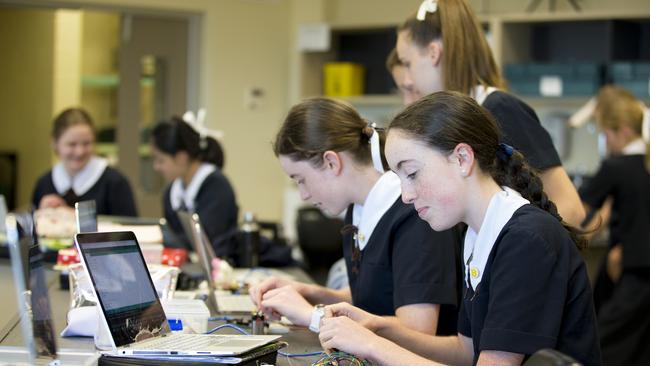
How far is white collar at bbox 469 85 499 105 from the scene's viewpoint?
8.62 ft

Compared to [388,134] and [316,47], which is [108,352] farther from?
[316,47]

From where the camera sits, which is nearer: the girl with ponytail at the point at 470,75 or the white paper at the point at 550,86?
the girl with ponytail at the point at 470,75

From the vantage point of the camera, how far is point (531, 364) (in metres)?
1.40

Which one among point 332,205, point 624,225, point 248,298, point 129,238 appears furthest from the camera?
point 624,225

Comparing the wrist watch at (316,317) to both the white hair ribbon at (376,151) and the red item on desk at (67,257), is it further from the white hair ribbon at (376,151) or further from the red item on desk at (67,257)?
the red item on desk at (67,257)

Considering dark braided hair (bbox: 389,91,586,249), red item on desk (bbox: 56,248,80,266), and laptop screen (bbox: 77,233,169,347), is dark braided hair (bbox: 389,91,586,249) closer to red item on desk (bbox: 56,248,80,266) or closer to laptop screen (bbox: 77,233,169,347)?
laptop screen (bbox: 77,233,169,347)

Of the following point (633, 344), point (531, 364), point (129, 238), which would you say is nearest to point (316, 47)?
point (633, 344)

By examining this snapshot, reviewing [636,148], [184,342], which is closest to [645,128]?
[636,148]

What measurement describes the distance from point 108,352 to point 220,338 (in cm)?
22

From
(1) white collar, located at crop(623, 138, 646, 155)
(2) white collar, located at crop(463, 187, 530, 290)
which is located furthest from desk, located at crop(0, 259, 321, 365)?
(1) white collar, located at crop(623, 138, 646, 155)

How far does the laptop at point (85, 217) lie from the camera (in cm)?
256

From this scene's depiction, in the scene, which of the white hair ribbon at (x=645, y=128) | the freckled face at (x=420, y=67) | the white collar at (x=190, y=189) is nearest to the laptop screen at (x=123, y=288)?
the freckled face at (x=420, y=67)

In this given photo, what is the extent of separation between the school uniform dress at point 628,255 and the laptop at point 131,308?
309cm

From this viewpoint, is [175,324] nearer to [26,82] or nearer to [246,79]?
[246,79]
